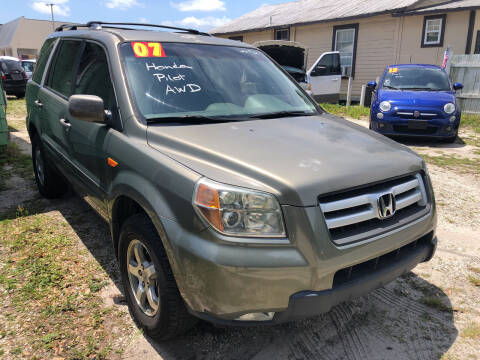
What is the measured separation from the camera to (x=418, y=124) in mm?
8016

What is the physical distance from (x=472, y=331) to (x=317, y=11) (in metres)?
18.0

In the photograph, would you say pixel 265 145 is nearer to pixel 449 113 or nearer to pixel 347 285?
pixel 347 285

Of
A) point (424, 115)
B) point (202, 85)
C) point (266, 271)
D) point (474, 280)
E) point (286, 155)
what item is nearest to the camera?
point (266, 271)

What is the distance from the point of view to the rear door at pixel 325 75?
41.7 ft

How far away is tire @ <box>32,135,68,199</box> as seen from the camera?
4473 mm

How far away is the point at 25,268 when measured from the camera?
128 inches

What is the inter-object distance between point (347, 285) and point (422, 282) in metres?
1.51

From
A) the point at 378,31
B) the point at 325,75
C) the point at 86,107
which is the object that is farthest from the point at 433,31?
the point at 86,107

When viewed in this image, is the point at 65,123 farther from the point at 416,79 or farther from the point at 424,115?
the point at 416,79

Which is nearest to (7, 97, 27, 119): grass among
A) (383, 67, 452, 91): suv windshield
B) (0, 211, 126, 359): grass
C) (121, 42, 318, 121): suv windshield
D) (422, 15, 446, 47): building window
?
(0, 211, 126, 359): grass

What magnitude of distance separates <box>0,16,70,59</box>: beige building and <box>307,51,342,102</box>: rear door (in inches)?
1786

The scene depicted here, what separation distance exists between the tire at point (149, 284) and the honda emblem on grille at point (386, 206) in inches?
46.3

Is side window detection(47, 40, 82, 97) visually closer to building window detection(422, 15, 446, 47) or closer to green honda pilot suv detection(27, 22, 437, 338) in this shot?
green honda pilot suv detection(27, 22, 437, 338)

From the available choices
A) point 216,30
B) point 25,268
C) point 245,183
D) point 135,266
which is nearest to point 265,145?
point 245,183
